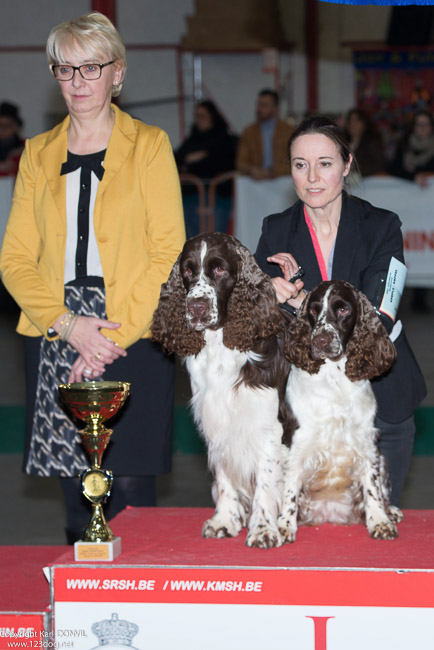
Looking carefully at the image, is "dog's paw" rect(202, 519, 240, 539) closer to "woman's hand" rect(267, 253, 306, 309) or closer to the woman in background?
the woman in background

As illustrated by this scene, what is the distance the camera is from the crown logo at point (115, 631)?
8.24ft

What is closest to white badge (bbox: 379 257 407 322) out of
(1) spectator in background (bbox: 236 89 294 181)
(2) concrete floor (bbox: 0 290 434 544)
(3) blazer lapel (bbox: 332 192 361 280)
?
(3) blazer lapel (bbox: 332 192 361 280)

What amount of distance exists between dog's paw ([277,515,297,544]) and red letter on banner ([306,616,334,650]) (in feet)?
1.06

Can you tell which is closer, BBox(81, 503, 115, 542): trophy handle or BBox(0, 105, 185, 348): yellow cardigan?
BBox(81, 503, 115, 542): trophy handle

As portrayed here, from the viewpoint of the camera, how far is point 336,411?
2744mm

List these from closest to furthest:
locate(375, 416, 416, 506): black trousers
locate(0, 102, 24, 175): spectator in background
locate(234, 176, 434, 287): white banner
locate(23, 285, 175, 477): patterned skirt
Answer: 1. locate(23, 285, 175, 477): patterned skirt
2. locate(375, 416, 416, 506): black trousers
3. locate(234, 176, 434, 287): white banner
4. locate(0, 102, 24, 175): spectator in background

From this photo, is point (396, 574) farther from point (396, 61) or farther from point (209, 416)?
point (396, 61)

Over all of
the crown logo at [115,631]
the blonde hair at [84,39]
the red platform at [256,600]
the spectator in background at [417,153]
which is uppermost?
the blonde hair at [84,39]

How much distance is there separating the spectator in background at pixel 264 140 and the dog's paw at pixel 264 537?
26.5 ft

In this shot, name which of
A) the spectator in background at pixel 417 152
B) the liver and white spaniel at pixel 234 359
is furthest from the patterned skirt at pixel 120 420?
the spectator in background at pixel 417 152

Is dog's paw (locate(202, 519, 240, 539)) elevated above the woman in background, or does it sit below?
below

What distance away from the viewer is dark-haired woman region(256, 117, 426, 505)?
2.82 metres

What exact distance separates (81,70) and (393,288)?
3.83ft

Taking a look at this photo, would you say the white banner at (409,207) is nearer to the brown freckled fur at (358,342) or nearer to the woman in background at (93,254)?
the woman in background at (93,254)
